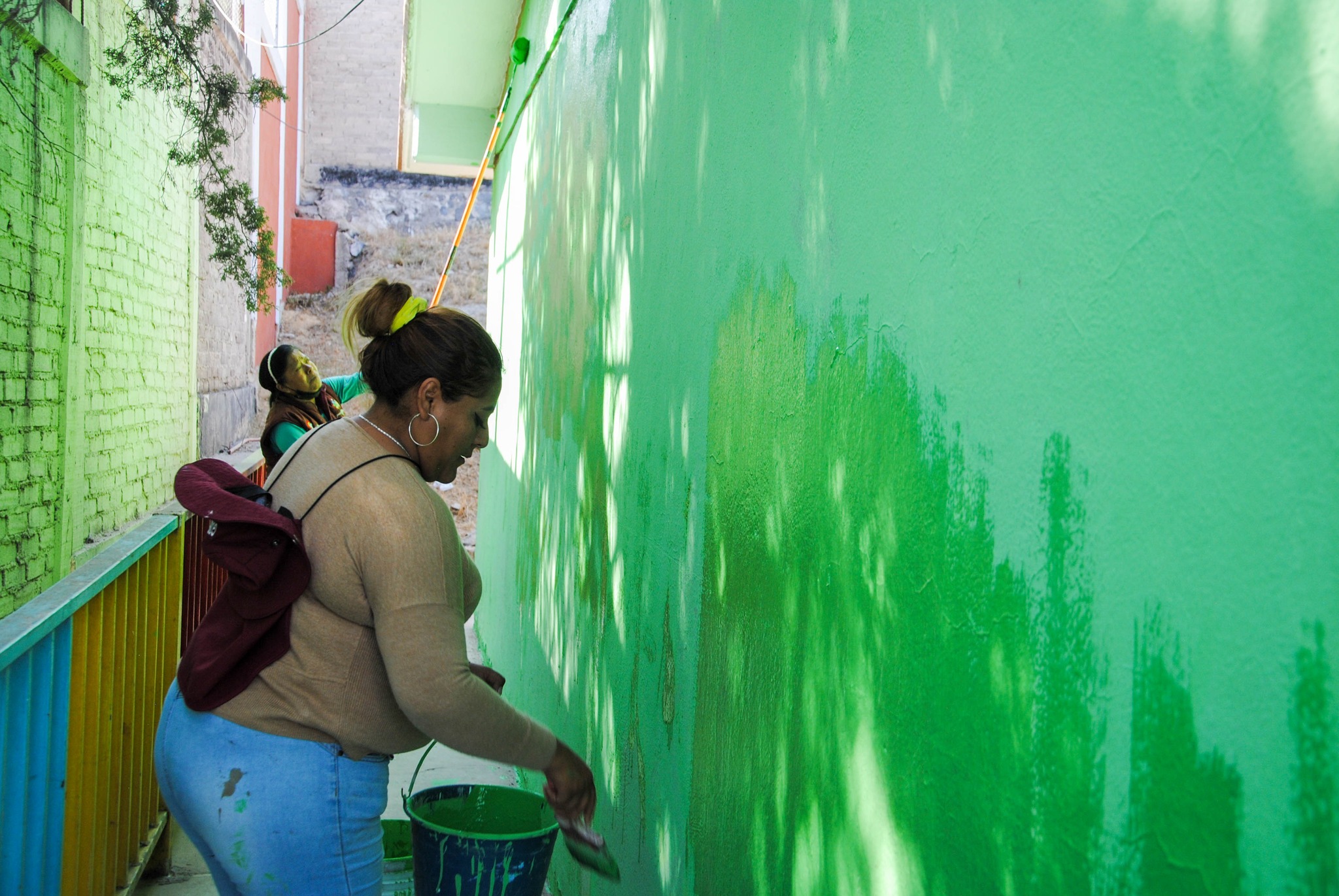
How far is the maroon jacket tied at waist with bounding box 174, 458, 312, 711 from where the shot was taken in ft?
6.79

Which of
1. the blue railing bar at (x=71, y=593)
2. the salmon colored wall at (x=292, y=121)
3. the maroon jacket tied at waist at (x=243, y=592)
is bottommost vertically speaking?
the blue railing bar at (x=71, y=593)

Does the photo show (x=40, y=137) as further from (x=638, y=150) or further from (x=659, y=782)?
(x=659, y=782)

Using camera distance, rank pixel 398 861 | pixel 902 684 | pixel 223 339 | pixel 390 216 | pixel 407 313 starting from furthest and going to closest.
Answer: pixel 390 216 → pixel 223 339 → pixel 398 861 → pixel 407 313 → pixel 902 684

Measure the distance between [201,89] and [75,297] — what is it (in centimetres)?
186

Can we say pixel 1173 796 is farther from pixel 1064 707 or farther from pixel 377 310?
pixel 377 310

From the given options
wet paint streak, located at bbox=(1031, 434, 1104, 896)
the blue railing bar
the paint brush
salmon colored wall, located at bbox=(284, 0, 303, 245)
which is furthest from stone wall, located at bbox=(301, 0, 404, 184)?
wet paint streak, located at bbox=(1031, 434, 1104, 896)

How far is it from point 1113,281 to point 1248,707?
0.39 m

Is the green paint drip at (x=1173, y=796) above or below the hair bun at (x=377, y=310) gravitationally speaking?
below

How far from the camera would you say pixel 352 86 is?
1019 inches

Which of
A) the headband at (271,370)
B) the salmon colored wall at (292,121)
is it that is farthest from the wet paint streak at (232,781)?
the salmon colored wall at (292,121)

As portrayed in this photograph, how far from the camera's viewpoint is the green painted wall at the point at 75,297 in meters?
4.74

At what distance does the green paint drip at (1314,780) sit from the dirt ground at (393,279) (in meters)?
16.1

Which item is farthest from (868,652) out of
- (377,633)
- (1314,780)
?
(377,633)

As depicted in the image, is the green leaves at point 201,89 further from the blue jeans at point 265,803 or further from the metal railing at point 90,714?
the blue jeans at point 265,803
